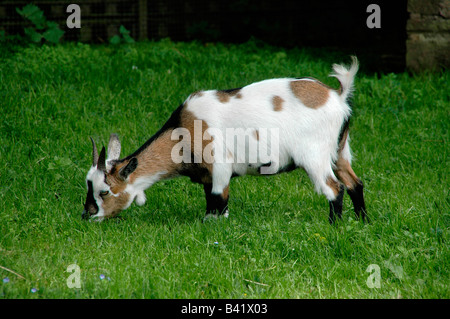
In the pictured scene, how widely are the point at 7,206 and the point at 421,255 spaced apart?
3106 millimetres

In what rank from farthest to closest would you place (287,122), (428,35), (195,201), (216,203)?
(428,35) < (195,201) < (216,203) < (287,122)

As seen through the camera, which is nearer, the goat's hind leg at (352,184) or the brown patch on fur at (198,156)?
the brown patch on fur at (198,156)

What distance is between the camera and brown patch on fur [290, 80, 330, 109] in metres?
4.26

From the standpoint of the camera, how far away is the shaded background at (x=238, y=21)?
8656mm

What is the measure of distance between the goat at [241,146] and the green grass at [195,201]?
23 cm

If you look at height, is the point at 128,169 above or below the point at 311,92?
below

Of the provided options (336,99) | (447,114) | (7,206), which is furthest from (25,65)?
(447,114)

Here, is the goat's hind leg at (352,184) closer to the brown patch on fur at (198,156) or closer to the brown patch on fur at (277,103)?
the brown patch on fur at (277,103)

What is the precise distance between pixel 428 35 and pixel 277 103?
3.83m

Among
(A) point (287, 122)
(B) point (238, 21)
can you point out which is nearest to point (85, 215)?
(A) point (287, 122)

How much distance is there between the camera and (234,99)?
14.3 ft

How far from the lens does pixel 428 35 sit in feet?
23.8

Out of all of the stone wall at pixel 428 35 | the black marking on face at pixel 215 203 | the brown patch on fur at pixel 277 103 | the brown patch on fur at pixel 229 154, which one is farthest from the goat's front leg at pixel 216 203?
the stone wall at pixel 428 35

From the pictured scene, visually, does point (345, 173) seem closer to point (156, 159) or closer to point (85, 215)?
point (156, 159)
